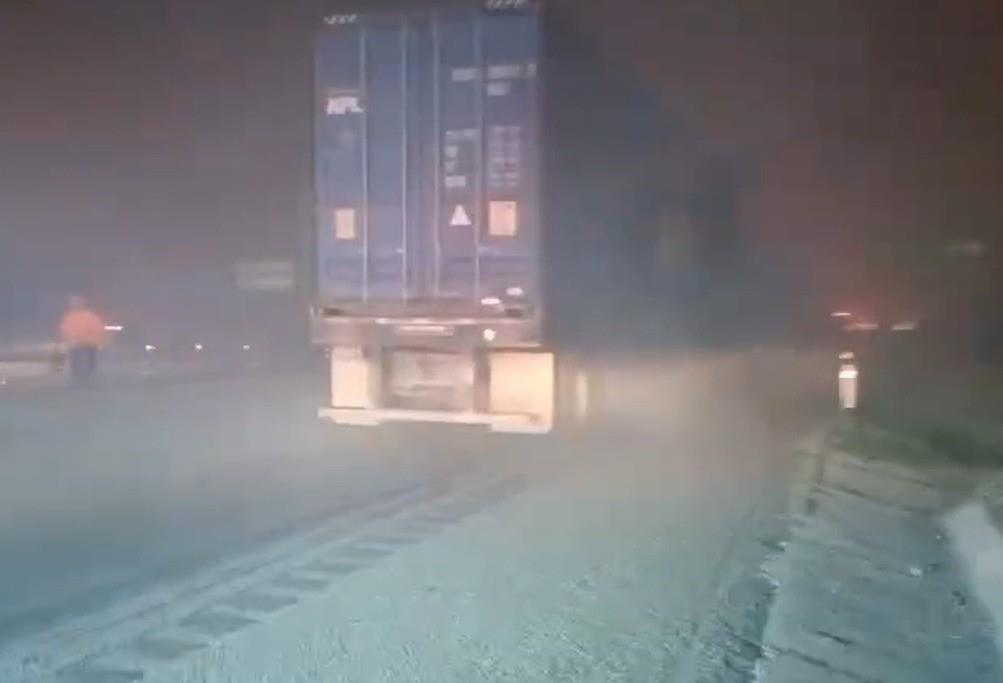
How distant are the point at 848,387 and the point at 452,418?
11.1 metres

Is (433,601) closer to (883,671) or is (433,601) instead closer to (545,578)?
(545,578)

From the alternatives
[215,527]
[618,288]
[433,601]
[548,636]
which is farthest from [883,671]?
[618,288]

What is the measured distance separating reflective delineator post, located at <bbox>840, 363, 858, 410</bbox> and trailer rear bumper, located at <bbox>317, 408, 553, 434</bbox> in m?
9.73

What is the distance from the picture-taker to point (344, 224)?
60.3 ft

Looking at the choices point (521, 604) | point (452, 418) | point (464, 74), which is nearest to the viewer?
point (521, 604)

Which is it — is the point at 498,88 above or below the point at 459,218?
above

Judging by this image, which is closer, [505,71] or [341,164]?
[505,71]

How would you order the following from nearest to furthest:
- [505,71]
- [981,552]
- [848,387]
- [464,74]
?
1. [981,552]
2. [505,71]
3. [464,74]
4. [848,387]

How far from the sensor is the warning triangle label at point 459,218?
17.8 meters

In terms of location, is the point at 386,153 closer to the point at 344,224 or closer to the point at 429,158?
the point at 429,158

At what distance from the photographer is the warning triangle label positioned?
58.5ft

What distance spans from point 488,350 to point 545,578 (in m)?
7.92

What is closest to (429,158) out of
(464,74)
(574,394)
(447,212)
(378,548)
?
(447,212)

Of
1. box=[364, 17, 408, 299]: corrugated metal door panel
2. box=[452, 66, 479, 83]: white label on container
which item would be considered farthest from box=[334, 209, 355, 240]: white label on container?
box=[452, 66, 479, 83]: white label on container
